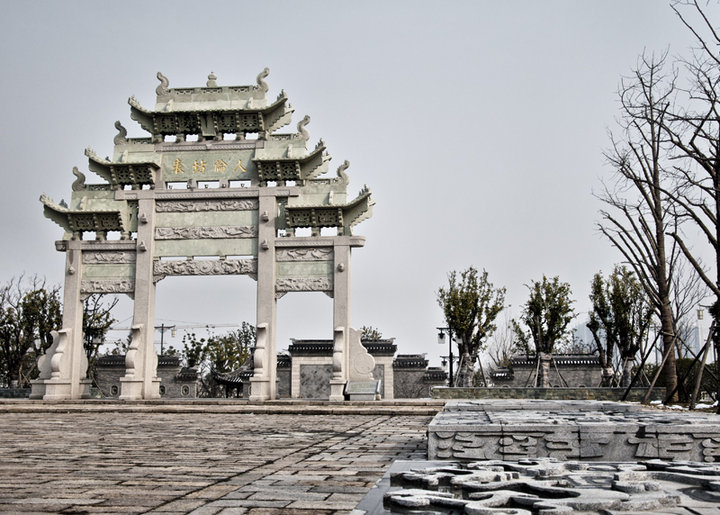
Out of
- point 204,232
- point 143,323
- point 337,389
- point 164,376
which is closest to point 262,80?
point 204,232

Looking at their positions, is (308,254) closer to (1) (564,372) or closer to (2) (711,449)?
(1) (564,372)

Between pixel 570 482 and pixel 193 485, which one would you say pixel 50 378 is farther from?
pixel 570 482

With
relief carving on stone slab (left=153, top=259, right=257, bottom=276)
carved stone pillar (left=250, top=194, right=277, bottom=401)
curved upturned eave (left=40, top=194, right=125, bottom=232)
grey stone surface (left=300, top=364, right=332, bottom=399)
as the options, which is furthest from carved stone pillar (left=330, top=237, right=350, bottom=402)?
grey stone surface (left=300, top=364, right=332, bottom=399)

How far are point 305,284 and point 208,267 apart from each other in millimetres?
2817

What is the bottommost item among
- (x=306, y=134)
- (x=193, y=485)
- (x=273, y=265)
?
(x=193, y=485)

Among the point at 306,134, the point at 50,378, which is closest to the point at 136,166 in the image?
the point at 306,134

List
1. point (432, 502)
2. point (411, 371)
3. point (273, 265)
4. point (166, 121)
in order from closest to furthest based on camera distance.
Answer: point (432, 502) → point (273, 265) → point (166, 121) → point (411, 371)

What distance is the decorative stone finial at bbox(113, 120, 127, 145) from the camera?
842 inches

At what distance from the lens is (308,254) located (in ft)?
63.8

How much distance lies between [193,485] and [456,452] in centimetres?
189

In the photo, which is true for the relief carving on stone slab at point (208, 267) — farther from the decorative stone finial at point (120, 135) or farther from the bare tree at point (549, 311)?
the bare tree at point (549, 311)

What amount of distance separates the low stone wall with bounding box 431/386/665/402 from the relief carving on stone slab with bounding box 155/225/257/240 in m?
7.34

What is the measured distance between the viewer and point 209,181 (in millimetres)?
20484

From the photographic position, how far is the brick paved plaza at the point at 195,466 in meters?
3.87
